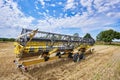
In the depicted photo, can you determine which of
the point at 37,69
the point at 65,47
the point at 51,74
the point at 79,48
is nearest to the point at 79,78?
the point at 51,74

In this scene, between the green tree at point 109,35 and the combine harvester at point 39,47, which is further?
the green tree at point 109,35

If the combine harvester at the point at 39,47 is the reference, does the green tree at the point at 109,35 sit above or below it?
above

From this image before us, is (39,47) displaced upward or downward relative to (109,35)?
downward

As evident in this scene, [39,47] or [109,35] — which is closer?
[39,47]

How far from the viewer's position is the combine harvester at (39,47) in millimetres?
7207

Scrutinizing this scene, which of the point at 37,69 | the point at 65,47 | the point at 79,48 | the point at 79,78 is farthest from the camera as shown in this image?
the point at 79,48

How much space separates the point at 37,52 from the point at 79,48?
5486 millimetres

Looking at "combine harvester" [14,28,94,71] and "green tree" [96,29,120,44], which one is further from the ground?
"green tree" [96,29,120,44]

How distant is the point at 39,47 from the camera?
815 centimetres

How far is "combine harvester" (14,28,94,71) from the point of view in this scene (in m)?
7.21

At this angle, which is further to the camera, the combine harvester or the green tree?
the green tree

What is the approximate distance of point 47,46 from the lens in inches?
350

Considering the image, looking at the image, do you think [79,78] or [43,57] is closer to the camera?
[79,78]

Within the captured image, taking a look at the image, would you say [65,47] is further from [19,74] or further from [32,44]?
[19,74]
